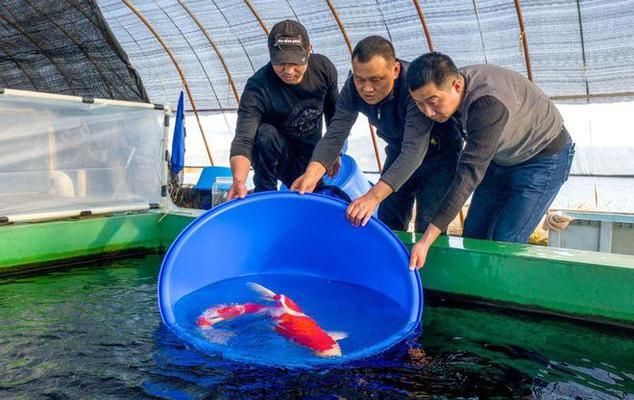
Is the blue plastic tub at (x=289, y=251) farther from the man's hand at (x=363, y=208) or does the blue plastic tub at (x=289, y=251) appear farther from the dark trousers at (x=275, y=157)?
the dark trousers at (x=275, y=157)

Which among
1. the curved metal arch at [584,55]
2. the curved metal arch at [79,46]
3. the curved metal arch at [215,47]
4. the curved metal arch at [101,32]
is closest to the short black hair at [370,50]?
the curved metal arch at [101,32]

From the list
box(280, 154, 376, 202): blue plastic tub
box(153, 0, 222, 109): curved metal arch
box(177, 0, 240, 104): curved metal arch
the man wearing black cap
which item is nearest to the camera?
the man wearing black cap

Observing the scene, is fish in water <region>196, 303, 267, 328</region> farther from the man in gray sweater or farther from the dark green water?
the man in gray sweater

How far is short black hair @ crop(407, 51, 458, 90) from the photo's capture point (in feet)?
7.20

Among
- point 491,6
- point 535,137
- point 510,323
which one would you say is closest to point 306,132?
point 535,137

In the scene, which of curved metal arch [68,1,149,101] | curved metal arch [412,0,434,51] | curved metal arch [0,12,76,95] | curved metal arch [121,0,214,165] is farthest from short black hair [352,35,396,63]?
curved metal arch [121,0,214,165]

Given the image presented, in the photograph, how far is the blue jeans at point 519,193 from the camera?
9.00ft

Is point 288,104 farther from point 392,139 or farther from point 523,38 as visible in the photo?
point 523,38

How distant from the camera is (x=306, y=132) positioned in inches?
140

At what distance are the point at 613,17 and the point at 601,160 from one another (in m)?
1.77

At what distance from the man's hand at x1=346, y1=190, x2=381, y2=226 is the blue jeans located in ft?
2.49

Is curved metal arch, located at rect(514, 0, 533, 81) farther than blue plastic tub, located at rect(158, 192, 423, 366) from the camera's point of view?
Yes

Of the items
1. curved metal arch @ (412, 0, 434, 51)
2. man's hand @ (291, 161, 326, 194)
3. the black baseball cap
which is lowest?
man's hand @ (291, 161, 326, 194)

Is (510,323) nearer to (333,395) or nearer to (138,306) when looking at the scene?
(333,395)
